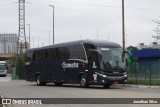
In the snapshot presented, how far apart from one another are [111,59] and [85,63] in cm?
217

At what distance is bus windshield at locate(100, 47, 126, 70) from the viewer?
3216cm

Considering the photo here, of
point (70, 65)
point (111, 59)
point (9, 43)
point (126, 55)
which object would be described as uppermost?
point (9, 43)

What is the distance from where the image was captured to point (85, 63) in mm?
33438

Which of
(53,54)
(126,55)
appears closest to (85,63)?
(126,55)

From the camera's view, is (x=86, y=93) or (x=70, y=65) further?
(x=70, y=65)

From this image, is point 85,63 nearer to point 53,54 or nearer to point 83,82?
point 83,82

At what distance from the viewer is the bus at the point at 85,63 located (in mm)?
32250

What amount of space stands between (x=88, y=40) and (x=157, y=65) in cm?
1241

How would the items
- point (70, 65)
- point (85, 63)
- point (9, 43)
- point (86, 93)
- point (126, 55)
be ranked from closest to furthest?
point (86, 93), point (85, 63), point (126, 55), point (70, 65), point (9, 43)

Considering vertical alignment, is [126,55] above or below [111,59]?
above

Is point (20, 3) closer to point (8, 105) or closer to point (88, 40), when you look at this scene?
point (88, 40)

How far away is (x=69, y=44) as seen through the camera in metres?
35.9

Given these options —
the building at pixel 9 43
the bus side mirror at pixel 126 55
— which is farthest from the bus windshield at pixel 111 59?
the building at pixel 9 43

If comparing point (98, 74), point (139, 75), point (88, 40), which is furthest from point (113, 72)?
point (139, 75)
